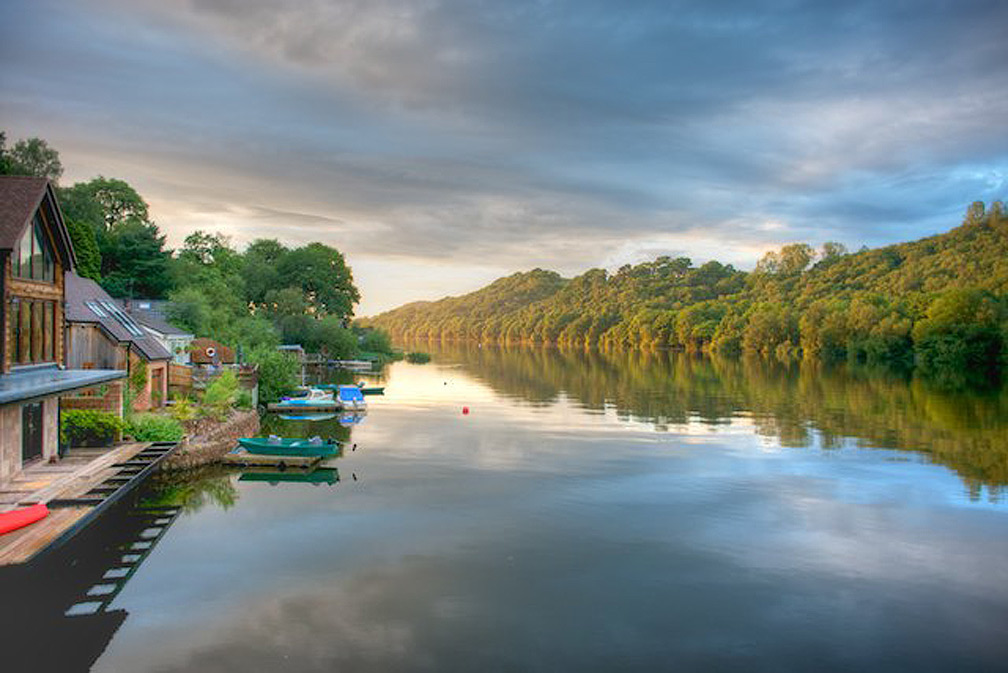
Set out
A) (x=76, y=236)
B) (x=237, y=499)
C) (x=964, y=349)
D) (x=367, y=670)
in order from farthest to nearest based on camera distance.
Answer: (x=964, y=349) → (x=76, y=236) → (x=237, y=499) → (x=367, y=670)

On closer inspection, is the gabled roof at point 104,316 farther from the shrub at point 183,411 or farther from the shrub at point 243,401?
the shrub at point 243,401

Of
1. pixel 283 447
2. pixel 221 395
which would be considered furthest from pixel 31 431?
pixel 221 395

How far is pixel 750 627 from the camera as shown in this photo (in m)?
18.3

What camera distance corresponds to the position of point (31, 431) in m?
25.8

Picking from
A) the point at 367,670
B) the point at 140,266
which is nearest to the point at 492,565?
the point at 367,670

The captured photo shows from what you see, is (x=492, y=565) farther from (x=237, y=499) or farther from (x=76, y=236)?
(x=76, y=236)

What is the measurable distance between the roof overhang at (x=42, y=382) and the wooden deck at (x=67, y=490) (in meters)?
3.20

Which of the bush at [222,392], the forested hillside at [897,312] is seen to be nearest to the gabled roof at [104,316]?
the bush at [222,392]

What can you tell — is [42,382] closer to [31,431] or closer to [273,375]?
[31,431]

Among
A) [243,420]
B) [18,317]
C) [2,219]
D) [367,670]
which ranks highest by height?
[2,219]

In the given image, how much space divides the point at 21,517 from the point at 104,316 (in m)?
24.2

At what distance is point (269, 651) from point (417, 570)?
20.2ft

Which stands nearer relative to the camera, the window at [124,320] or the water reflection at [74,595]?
the water reflection at [74,595]

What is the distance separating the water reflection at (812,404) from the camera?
45.5m
